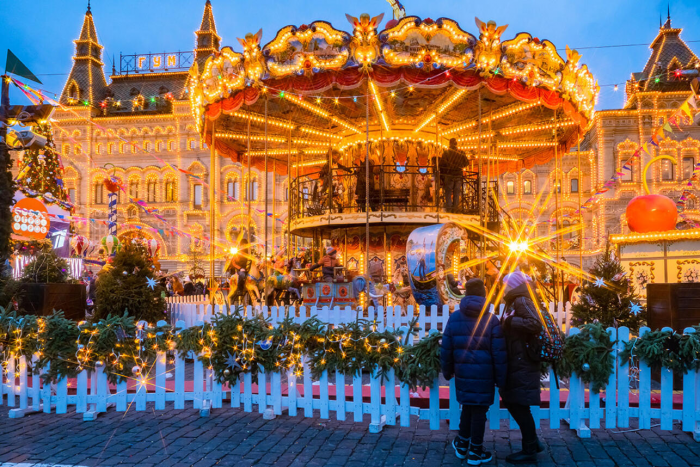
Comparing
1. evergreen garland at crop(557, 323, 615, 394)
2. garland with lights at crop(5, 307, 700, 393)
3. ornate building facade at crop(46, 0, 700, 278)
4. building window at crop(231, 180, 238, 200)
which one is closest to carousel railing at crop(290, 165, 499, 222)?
garland with lights at crop(5, 307, 700, 393)

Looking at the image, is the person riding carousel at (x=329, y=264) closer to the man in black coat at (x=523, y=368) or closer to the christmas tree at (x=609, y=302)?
the christmas tree at (x=609, y=302)

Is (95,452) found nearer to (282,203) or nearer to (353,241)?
(353,241)

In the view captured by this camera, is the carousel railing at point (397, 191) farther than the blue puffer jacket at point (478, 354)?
Yes

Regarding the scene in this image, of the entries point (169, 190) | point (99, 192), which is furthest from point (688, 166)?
point (99, 192)

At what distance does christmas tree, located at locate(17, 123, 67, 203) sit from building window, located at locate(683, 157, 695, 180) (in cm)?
3640

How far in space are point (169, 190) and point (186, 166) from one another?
2664 mm

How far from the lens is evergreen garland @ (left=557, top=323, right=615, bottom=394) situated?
5102 mm

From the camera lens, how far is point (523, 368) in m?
4.46

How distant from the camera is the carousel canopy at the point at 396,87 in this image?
417 inches

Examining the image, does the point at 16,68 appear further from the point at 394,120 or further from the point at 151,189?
the point at 151,189

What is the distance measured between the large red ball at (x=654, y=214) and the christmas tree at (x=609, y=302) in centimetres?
527

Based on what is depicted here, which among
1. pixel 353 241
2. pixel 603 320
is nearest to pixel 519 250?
pixel 353 241

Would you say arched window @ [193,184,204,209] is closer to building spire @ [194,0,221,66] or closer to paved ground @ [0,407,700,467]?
building spire @ [194,0,221,66]

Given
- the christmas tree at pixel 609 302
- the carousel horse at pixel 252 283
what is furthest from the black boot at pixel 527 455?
the carousel horse at pixel 252 283
